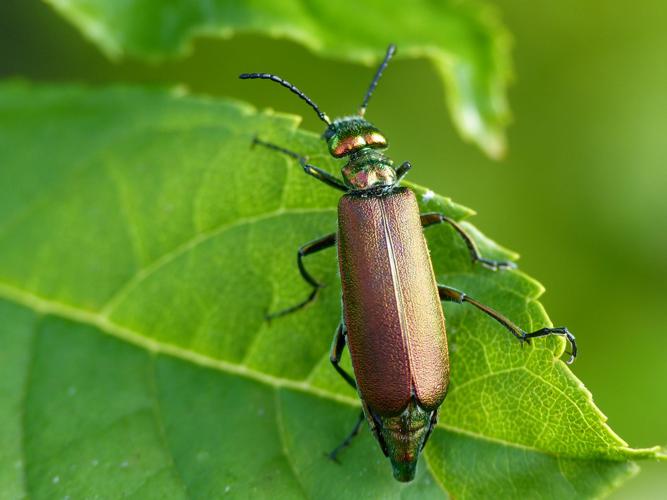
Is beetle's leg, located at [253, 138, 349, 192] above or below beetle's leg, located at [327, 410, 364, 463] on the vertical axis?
above

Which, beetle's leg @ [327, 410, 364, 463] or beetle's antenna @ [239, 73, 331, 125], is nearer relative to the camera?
beetle's leg @ [327, 410, 364, 463]

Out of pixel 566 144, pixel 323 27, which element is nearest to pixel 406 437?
pixel 323 27

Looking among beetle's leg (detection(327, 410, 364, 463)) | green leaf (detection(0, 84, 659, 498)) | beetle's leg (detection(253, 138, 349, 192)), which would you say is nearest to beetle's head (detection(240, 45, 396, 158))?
beetle's leg (detection(253, 138, 349, 192))

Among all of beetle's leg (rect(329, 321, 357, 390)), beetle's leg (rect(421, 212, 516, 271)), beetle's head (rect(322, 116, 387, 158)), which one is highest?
beetle's leg (rect(421, 212, 516, 271))

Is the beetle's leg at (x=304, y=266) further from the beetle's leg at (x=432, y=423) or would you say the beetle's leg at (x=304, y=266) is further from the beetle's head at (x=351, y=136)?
the beetle's leg at (x=432, y=423)

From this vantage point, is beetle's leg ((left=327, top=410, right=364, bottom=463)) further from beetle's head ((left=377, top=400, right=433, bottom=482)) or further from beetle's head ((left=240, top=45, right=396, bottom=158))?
beetle's head ((left=240, top=45, right=396, bottom=158))

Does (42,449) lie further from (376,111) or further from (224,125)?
(376,111)

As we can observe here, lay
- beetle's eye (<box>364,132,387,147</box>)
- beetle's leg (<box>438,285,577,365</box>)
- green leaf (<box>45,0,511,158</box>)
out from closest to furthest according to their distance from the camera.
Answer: beetle's leg (<box>438,285,577,365</box>), green leaf (<box>45,0,511,158</box>), beetle's eye (<box>364,132,387,147</box>)

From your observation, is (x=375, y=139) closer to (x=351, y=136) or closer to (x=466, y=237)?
(x=351, y=136)
